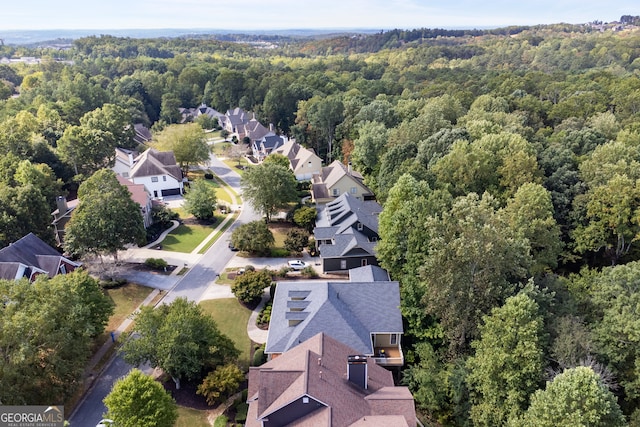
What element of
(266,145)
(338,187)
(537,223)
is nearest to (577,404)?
(537,223)

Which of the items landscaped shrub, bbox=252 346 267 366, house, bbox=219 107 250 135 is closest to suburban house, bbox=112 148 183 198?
house, bbox=219 107 250 135

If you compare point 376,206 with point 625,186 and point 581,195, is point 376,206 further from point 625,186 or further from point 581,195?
point 625,186

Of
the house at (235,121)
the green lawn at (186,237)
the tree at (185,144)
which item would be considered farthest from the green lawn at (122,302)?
the house at (235,121)

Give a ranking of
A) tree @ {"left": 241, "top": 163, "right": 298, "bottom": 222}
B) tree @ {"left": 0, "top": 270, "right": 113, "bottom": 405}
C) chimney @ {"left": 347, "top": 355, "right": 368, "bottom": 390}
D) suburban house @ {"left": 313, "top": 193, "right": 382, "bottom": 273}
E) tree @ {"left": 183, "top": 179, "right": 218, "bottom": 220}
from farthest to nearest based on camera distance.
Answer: tree @ {"left": 183, "top": 179, "right": 218, "bottom": 220} < tree @ {"left": 241, "top": 163, "right": 298, "bottom": 222} < suburban house @ {"left": 313, "top": 193, "right": 382, "bottom": 273} < tree @ {"left": 0, "top": 270, "right": 113, "bottom": 405} < chimney @ {"left": 347, "top": 355, "right": 368, "bottom": 390}

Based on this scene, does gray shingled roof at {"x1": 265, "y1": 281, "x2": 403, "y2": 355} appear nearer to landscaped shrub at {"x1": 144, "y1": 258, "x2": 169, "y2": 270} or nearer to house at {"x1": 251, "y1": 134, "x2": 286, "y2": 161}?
landscaped shrub at {"x1": 144, "y1": 258, "x2": 169, "y2": 270}

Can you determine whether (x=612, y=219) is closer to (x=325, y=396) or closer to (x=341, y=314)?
(x=341, y=314)

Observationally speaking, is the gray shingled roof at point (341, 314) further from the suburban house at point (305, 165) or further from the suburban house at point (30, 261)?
the suburban house at point (305, 165)
